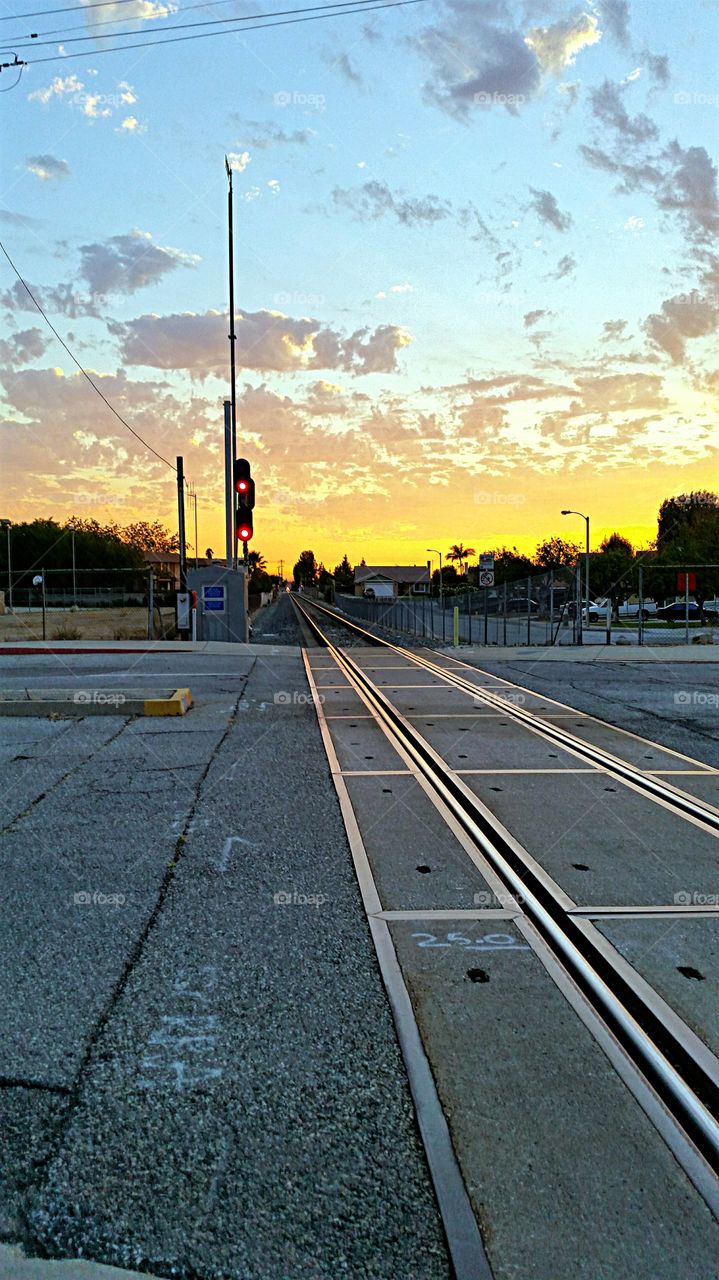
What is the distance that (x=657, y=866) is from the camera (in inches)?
223

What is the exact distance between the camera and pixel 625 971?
4.18m

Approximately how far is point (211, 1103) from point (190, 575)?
2381 cm

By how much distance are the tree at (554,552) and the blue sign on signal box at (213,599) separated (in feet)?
269

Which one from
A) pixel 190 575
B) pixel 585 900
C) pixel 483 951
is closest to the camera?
pixel 483 951

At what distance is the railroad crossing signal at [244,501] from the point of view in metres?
21.3

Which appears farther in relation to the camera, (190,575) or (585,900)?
(190,575)

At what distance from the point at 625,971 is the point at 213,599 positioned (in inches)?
901

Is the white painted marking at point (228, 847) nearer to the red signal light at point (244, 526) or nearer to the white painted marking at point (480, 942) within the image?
the white painted marking at point (480, 942)

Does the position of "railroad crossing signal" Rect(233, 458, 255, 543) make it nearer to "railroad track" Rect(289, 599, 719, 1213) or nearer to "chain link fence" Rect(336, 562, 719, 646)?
"chain link fence" Rect(336, 562, 719, 646)

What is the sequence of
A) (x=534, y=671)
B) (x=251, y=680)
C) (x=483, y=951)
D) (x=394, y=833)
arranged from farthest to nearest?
1. (x=534, y=671)
2. (x=251, y=680)
3. (x=394, y=833)
4. (x=483, y=951)

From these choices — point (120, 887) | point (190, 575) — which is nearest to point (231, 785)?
point (120, 887)

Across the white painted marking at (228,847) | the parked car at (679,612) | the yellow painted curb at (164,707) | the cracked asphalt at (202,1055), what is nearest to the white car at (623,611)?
the parked car at (679,612)

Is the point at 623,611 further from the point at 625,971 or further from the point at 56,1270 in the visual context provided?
the point at 56,1270

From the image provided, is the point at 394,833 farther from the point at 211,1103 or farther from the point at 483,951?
the point at 211,1103
